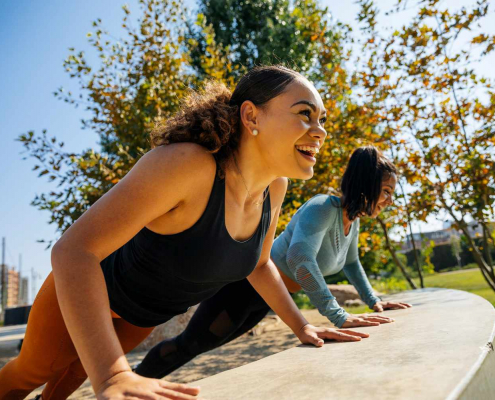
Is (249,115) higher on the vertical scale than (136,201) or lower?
higher

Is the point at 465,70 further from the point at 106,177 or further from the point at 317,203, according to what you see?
the point at 106,177

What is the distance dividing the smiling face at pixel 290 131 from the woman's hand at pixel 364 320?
875 millimetres

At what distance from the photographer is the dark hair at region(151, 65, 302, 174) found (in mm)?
1666

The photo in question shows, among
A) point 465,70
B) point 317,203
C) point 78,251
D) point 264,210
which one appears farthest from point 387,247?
point 78,251

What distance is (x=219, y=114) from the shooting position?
179 centimetres

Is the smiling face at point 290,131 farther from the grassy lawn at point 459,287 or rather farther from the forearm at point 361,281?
the grassy lawn at point 459,287

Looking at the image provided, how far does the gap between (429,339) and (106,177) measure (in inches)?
186

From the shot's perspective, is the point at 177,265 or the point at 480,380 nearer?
the point at 480,380

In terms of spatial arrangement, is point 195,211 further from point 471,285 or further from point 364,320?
point 471,285

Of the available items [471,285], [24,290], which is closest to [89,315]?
[471,285]

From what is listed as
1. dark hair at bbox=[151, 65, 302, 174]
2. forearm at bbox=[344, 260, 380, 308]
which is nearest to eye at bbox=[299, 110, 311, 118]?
dark hair at bbox=[151, 65, 302, 174]

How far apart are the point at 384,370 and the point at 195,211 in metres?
0.86

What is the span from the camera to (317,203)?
111 inches

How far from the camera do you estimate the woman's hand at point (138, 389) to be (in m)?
0.95
